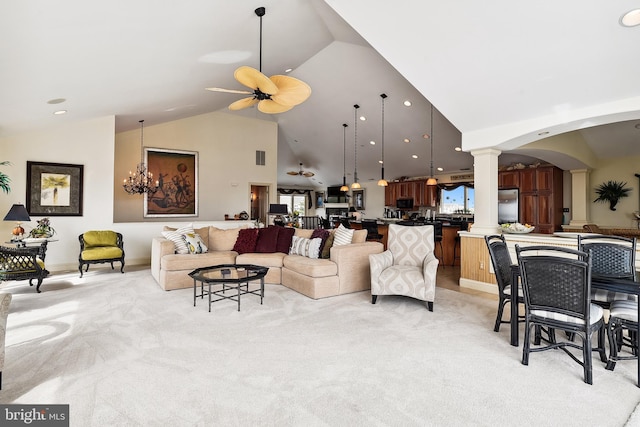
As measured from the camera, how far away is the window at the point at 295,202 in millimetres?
15711

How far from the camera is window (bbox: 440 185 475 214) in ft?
32.2

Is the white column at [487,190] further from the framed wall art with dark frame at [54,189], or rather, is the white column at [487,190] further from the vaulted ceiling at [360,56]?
the framed wall art with dark frame at [54,189]

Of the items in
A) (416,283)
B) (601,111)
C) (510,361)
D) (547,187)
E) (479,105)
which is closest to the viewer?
(510,361)

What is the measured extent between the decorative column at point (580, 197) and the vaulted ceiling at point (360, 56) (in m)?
0.93

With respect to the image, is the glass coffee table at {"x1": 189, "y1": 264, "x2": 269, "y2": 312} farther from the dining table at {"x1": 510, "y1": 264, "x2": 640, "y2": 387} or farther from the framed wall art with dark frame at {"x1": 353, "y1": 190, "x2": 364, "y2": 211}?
the framed wall art with dark frame at {"x1": 353, "y1": 190, "x2": 364, "y2": 211}

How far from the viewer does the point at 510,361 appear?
2.58 metres

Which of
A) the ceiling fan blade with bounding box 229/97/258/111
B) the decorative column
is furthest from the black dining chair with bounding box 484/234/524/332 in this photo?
the decorative column

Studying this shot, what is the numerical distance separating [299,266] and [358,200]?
9105 mm

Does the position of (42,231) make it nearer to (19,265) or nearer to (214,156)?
(19,265)

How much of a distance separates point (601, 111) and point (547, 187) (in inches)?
186

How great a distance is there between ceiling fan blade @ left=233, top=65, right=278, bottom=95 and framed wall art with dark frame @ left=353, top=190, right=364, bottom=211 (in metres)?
9.95

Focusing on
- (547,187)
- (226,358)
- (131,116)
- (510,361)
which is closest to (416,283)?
(510,361)

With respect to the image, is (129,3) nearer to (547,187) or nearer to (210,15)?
(210,15)

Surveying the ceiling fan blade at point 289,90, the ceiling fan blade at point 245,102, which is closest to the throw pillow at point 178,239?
the ceiling fan blade at point 245,102
